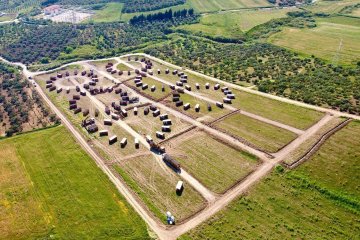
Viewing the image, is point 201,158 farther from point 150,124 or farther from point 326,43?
point 326,43

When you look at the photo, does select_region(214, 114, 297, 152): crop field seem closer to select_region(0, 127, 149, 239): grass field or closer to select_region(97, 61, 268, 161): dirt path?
select_region(97, 61, 268, 161): dirt path

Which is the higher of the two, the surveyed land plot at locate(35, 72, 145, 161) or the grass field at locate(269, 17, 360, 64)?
the grass field at locate(269, 17, 360, 64)

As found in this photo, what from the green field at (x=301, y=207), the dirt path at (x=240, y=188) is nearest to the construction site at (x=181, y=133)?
the dirt path at (x=240, y=188)

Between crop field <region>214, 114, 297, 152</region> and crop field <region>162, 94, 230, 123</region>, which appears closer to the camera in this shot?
crop field <region>214, 114, 297, 152</region>

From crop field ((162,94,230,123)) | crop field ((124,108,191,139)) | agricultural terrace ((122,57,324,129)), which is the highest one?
agricultural terrace ((122,57,324,129))

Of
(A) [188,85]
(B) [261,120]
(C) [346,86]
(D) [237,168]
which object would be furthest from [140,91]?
(C) [346,86]

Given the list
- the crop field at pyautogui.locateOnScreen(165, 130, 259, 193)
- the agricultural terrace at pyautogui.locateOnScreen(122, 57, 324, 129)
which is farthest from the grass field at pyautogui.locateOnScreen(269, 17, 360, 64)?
the crop field at pyautogui.locateOnScreen(165, 130, 259, 193)

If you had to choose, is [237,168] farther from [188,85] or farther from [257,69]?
[257,69]
